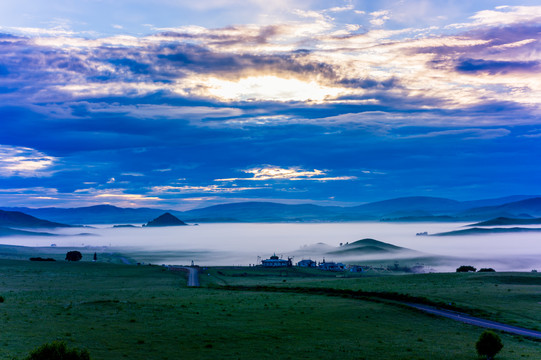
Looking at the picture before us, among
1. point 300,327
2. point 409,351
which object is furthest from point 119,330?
point 409,351

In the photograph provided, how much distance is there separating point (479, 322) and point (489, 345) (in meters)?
18.5

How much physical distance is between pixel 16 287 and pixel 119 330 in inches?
2006

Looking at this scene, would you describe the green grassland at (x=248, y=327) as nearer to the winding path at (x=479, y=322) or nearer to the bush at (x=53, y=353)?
the winding path at (x=479, y=322)

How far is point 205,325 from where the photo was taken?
4466 centimetres

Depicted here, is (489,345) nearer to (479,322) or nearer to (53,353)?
(479,322)

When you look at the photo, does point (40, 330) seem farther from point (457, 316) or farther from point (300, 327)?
point (457, 316)

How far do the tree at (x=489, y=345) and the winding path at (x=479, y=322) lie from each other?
12714 millimetres

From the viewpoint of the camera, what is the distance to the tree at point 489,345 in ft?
115

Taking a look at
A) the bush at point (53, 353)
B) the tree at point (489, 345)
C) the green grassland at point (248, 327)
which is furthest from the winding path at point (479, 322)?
the bush at point (53, 353)

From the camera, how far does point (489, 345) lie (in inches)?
1377

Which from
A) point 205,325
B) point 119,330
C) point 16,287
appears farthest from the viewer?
point 16,287

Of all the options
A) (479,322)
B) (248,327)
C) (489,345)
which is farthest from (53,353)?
(479,322)

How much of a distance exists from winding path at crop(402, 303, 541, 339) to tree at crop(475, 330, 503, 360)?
41.7ft

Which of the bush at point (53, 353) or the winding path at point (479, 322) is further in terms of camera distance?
the winding path at point (479, 322)
